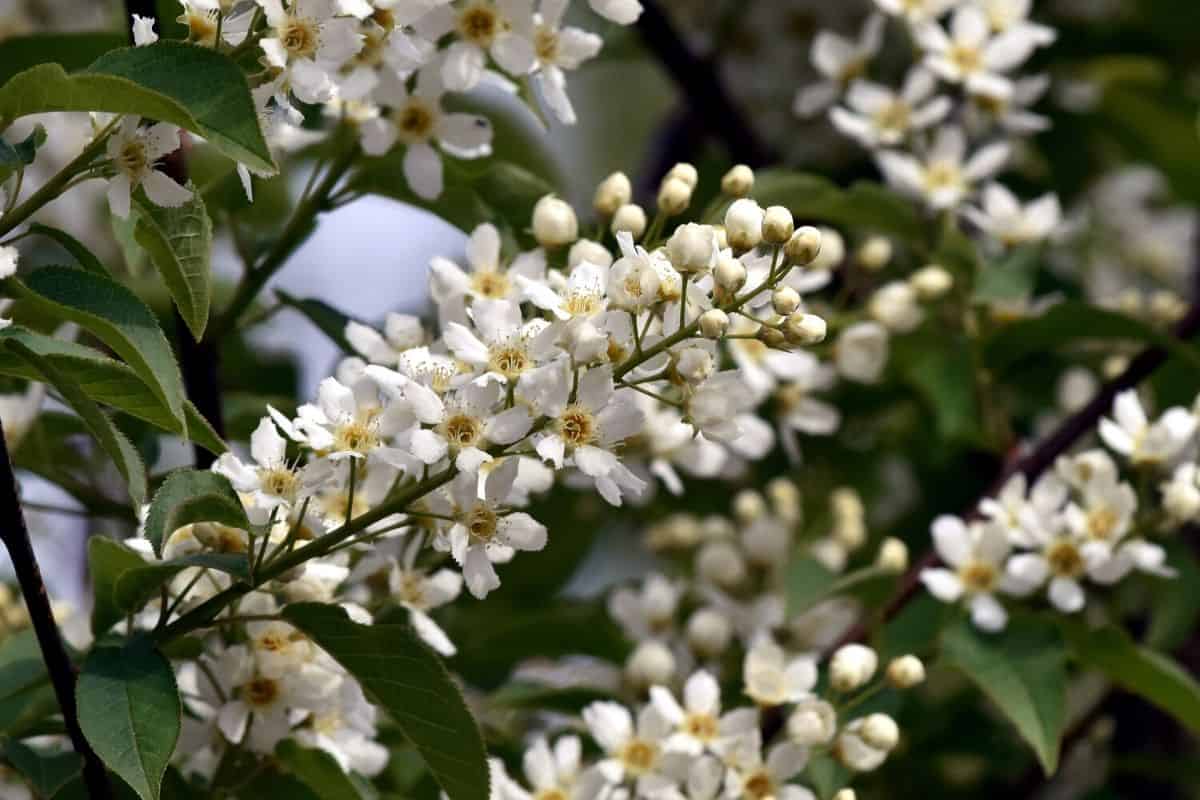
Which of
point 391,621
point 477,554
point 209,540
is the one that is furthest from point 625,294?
point 391,621

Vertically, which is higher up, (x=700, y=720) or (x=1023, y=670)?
(x=700, y=720)

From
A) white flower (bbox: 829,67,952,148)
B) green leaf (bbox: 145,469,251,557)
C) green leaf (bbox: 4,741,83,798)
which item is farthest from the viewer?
white flower (bbox: 829,67,952,148)

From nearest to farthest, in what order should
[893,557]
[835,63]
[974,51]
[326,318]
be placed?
[326,318]
[893,557]
[974,51]
[835,63]

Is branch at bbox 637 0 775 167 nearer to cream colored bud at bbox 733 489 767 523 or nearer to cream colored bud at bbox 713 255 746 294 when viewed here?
cream colored bud at bbox 733 489 767 523

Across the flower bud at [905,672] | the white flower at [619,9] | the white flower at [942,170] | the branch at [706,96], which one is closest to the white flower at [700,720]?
the flower bud at [905,672]

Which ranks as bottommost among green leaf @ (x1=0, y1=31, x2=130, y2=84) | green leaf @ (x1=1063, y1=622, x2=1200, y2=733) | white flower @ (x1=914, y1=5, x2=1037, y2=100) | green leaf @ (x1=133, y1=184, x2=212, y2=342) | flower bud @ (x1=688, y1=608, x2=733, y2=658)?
flower bud @ (x1=688, y1=608, x2=733, y2=658)

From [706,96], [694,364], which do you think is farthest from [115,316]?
[706,96]

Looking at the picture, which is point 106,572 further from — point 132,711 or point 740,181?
point 740,181

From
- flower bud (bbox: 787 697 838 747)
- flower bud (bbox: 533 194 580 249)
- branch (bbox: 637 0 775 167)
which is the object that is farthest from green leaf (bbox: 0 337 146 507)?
branch (bbox: 637 0 775 167)
